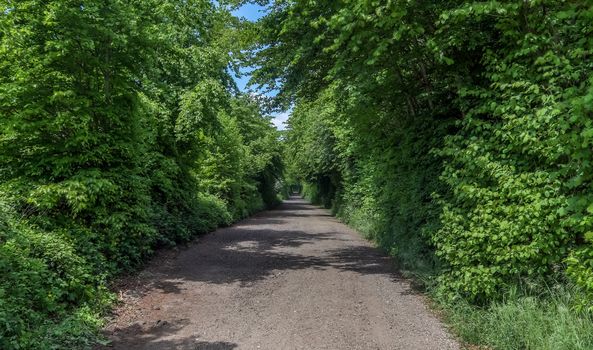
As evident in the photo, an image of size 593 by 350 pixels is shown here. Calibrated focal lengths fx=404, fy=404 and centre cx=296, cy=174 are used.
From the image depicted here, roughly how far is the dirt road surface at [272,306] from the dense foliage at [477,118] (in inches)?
38.5

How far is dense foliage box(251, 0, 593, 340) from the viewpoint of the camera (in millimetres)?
4863

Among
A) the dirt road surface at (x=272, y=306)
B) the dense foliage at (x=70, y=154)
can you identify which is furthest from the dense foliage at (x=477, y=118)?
the dense foliage at (x=70, y=154)

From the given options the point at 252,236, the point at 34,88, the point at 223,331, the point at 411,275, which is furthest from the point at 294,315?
the point at 252,236

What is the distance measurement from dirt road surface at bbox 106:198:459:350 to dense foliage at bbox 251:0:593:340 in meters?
0.98

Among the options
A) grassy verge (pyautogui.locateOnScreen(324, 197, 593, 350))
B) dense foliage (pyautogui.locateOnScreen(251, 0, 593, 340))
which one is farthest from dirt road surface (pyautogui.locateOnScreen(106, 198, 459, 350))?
dense foliage (pyautogui.locateOnScreen(251, 0, 593, 340))

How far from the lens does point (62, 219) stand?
7230mm

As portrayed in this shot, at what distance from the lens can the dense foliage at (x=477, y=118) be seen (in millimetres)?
4863

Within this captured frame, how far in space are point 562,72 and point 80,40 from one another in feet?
24.8

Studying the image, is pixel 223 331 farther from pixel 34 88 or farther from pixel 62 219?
pixel 34 88

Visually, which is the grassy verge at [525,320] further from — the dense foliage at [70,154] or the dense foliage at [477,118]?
the dense foliage at [70,154]

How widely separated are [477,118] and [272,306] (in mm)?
4591

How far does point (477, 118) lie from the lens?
6543mm

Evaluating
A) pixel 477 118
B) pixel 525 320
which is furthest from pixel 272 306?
pixel 477 118

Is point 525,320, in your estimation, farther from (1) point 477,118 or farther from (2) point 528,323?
(1) point 477,118
